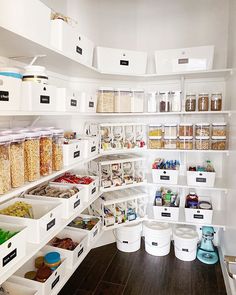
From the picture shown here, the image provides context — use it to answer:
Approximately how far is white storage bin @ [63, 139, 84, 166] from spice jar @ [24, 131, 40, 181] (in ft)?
1.04

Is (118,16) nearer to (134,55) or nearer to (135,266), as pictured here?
(134,55)

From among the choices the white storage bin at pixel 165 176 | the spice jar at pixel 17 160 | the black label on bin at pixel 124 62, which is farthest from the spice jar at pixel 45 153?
the white storage bin at pixel 165 176

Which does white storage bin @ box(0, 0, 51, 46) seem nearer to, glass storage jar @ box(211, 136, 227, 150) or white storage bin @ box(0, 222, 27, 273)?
white storage bin @ box(0, 222, 27, 273)

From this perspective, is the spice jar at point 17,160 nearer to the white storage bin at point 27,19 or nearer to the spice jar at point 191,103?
the white storage bin at point 27,19

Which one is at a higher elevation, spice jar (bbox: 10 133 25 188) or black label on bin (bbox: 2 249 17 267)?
spice jar (bbox: 10 133 25 188)

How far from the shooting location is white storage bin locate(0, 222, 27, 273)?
1.08m

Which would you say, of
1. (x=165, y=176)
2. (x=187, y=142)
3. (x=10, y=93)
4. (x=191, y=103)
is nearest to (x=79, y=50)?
(x=10, y=93)

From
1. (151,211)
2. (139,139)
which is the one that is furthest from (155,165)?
(151,211)

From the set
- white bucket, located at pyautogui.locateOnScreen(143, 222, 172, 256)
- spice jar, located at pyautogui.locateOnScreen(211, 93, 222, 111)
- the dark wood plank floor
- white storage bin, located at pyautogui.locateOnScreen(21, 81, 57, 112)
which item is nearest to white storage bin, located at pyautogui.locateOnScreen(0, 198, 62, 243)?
white storage bin, located at pyautogui.locateOnScreen(21, 81, 57, 112)

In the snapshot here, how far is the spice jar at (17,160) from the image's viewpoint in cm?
118

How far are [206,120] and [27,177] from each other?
6.29 feet

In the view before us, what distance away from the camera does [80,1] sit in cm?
242

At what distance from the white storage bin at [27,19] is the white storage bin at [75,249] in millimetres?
1345

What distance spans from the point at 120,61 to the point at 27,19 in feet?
3.88
